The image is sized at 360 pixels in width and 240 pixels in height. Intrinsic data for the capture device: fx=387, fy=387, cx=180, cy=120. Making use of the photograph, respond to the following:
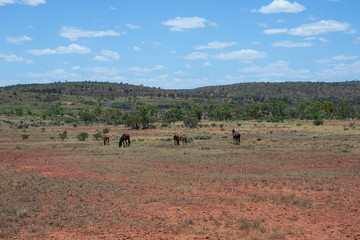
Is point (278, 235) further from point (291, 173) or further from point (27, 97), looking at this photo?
point (27, 97)

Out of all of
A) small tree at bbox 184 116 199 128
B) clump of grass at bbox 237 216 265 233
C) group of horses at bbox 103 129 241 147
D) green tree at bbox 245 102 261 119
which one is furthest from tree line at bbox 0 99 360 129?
clump of grass at bbox 237 216 265 233

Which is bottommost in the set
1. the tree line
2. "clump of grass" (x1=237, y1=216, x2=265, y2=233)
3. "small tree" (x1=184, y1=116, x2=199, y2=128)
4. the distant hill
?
"clump of grass" (x1=237, y1=216, x2=265, y2=233)

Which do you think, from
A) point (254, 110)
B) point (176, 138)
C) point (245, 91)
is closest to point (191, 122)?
point (176, 138)

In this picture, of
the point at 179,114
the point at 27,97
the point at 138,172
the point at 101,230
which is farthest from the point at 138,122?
the point at 27,97

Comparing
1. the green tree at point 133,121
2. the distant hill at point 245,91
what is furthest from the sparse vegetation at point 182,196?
the distant hill at point 245,91

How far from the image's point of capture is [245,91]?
175 m

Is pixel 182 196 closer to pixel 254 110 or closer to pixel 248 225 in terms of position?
pixel 248 225

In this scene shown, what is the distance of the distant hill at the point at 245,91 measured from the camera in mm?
155000

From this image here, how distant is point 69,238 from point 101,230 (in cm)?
95

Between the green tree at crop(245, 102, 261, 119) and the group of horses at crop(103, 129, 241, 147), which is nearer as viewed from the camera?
the group of horses at crop(103, 129, 241, 147)

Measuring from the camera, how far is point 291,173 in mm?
19984

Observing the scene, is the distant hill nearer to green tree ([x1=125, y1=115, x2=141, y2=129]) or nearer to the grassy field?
green tree ([x1=125, y1=115, x2=141, y2=129])

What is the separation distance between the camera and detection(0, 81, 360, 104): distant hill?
15500 cm

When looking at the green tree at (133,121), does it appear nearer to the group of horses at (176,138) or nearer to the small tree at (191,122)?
the small tree at (191,122)
